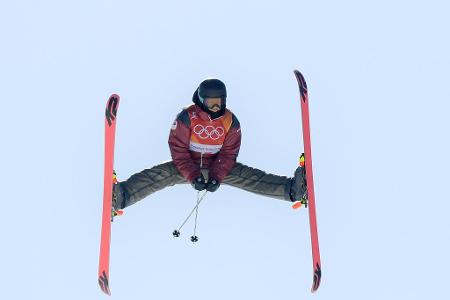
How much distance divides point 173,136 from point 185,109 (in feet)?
1.35

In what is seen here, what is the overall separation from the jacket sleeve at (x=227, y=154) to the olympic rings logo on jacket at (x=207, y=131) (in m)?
0.18

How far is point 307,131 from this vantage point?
2034 centimetres

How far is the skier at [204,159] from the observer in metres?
19.8

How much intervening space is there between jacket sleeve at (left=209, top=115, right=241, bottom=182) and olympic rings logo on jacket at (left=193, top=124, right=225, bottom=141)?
18 centimetres

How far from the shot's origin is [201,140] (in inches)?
789

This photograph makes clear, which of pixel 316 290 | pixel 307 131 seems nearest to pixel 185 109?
pixel 307 131

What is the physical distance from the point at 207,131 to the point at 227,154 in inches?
18.3

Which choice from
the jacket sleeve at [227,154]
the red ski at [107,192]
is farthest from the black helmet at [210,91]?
the red ski at [107,192]

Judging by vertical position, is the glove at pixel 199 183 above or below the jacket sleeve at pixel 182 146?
below

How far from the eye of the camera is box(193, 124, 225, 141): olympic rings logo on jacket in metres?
20.0

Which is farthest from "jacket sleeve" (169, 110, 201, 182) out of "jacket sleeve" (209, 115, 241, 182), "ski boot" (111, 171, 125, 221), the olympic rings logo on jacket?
"ski boot" (111, 171, 125, 221)

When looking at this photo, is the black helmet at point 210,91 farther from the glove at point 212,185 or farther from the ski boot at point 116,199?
the ski boot at point 116,199

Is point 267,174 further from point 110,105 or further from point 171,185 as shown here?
point 110,105

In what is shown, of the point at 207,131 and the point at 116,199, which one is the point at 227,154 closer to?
the point at 207,131
